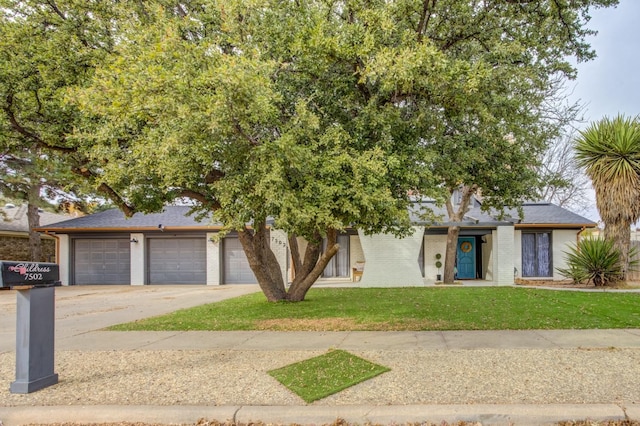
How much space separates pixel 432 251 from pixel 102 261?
15.3 m

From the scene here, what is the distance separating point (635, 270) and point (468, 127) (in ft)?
41.4

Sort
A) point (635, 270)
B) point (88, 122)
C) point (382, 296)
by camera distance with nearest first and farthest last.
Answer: point (88, 122) < point (382, 296) < point (635, 270)

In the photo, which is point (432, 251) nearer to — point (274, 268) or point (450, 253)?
point (450, 253)

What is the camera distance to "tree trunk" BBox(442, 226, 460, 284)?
55.3ft

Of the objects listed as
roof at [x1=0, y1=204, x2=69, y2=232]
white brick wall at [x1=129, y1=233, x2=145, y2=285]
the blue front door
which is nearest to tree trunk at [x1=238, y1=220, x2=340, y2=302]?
the blue front door

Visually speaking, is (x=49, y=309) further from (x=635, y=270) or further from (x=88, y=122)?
(x=635, y=270)

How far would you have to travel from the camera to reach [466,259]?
19.4m

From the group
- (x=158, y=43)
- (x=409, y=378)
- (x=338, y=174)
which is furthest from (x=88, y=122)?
(x=409, y=378)

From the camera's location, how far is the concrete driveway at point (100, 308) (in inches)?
342

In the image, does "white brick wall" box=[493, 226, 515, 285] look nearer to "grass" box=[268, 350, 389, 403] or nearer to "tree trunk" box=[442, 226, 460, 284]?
"tree trunk" box=[442, 226, 460, 284]

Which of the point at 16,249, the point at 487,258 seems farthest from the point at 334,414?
→ the point at 16,249

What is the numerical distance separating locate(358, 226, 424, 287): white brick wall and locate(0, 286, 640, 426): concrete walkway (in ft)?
19.5

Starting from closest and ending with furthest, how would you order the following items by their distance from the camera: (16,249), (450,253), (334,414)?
(334,414)
(450,253)
(16,249)

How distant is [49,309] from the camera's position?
16.8ft
